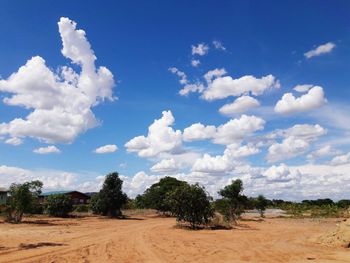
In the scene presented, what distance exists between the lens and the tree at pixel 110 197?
2280 inches

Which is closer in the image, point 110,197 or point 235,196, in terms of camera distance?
point 235,196

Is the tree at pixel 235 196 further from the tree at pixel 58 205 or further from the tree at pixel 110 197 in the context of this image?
the tree at pixel 58 205

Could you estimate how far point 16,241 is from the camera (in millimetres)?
22234

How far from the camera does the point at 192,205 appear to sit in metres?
36.0

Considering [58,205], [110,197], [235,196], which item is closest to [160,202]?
[110,197]

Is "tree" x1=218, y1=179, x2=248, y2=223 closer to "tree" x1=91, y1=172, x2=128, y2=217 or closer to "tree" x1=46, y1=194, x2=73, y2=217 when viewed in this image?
"tree" x1=91, y1=172, x2=128, y2=217

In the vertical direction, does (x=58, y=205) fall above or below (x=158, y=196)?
below

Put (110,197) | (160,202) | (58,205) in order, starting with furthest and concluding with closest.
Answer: (160,202) → (110,197) → (58,205)

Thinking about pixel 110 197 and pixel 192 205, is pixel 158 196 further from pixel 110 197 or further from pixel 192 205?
pixel 192 205

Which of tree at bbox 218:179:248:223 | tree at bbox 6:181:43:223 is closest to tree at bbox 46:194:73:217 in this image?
tree at bbox 6:181:43:223

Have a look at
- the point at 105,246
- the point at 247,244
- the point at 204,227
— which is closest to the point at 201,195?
the point at 204,227

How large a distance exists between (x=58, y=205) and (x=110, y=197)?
23.4ft

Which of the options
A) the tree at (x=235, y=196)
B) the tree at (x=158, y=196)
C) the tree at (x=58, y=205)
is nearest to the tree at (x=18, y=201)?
the tree at (x=58, y=205)

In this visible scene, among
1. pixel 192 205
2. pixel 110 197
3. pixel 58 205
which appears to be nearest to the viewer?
pixel 192 205
